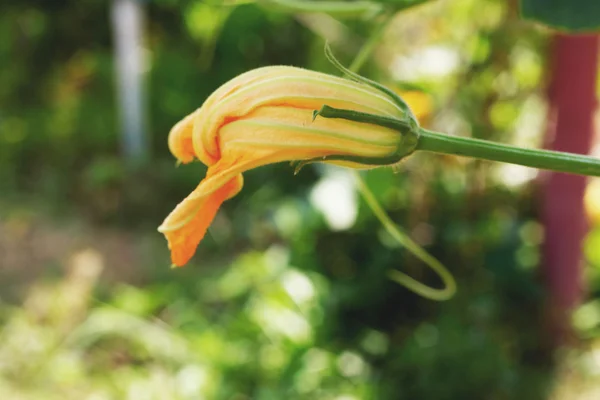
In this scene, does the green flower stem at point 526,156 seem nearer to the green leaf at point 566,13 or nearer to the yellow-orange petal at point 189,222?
the yellow-orange petal at point 189,222

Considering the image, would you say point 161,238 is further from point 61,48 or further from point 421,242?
point 61,48

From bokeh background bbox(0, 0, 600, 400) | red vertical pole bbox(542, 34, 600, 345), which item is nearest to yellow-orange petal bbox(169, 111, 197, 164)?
bokeh background bbox(0, 0, 600, 400)

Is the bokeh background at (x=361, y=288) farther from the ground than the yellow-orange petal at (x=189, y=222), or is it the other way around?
the bokeh background at (x=361, y=288)

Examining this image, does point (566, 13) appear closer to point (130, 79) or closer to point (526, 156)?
point (526, 156)

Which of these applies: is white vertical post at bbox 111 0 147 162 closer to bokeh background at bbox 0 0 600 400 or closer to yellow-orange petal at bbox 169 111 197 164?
bokeh background at bbox 0 0 600 400

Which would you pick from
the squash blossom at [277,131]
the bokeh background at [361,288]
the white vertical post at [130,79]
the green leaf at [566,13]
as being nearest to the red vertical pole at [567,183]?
the bokeh background at [361,288]
